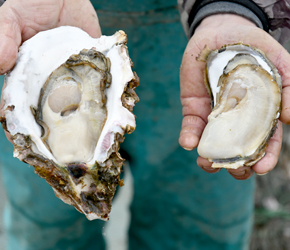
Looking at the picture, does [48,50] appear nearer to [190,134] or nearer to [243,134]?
[190,134]

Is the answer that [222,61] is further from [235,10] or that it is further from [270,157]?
[270,157]

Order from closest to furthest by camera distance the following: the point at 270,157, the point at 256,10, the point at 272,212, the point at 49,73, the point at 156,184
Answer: the point at 270,157
the point at 49,73
the point at 256,10
the point at 156,184
the point at 272,212

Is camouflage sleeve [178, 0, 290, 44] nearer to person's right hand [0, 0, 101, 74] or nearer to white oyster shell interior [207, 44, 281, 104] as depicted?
white oyster shell interior [207, 44, 281, 104]

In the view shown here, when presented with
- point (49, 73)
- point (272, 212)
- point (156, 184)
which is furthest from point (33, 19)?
point (272, 212)

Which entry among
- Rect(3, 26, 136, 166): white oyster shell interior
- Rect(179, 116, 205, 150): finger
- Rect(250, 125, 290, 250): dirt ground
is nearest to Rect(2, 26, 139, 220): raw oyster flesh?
Rect(3, 26, 136, 166): white oyster shell interior

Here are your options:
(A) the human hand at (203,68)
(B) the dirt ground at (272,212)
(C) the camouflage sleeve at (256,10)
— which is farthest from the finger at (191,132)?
(B) the dirt ground at (272,212)

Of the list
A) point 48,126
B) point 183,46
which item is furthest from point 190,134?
point 183,46
